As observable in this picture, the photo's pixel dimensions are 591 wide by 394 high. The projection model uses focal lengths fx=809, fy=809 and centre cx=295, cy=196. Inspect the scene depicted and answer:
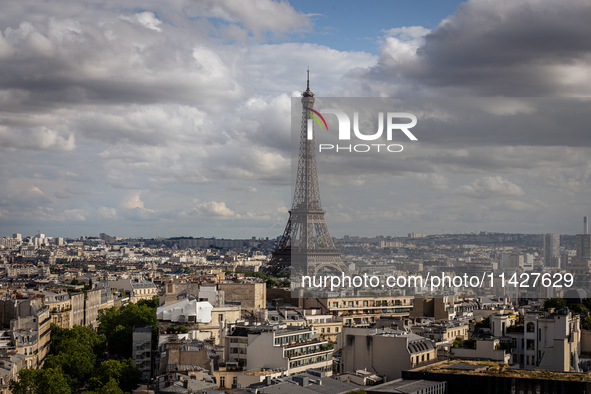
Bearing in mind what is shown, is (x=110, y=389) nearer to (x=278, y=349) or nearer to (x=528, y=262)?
(x=278, y=349)

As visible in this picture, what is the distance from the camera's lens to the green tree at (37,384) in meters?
31.0

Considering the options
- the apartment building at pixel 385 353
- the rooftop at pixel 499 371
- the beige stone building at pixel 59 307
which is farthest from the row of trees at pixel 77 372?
the rooftop at pixel 499 371

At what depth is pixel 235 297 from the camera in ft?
168

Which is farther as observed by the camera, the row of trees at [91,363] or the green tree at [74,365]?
the green tree at [74,365]

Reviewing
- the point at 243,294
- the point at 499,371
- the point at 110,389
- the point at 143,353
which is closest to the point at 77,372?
the point at 143,353

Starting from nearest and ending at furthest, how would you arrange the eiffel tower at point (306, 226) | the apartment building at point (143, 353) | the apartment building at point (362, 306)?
the apartment building at point (143, 353)
the apartment building at point (362, 306)
the eiffel tower at point (306, 226)

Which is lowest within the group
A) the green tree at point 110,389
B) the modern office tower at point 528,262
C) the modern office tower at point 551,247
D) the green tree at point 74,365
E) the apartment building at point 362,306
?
the green tree at point 74,365

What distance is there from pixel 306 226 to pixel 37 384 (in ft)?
205

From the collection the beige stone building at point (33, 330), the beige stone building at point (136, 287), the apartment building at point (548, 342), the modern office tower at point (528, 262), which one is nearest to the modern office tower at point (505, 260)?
the modern office tower at point (528, 262)

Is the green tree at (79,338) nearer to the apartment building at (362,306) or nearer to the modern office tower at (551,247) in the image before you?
the apartment building at (362,306)

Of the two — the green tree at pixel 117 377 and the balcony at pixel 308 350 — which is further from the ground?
the balcony at pixel 308 350

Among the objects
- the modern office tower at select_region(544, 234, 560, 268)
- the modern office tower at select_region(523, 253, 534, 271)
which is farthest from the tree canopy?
the modern office tower at select_region(544, 234, 560, 268)

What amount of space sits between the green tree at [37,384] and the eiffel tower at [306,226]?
58483mm

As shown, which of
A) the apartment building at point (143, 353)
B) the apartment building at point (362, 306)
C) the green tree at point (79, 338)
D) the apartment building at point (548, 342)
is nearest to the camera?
the apartment building at point (548, 342)
